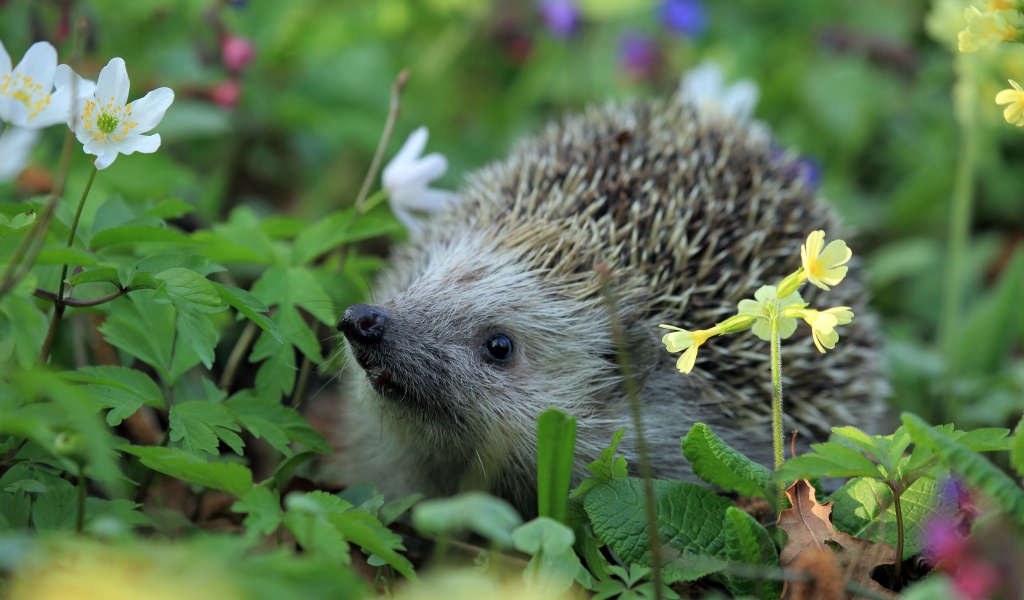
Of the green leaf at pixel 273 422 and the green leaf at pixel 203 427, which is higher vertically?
the green leaf at pixel 203 427

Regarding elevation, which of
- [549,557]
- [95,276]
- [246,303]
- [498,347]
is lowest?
[549,557]

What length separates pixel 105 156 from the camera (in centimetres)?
170

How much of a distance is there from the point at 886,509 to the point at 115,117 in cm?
158

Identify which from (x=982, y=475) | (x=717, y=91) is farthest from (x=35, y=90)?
(x=717, y=91)

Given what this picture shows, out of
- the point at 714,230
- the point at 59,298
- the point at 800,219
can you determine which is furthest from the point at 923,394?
the point at 59,298

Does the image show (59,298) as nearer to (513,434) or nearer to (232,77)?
(513,434)

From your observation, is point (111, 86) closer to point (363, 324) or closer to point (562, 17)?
point (363, 324)

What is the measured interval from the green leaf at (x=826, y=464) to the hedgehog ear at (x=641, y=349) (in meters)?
0.75

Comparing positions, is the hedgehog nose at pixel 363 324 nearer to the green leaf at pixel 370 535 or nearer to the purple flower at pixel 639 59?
the green leaf at pixel 370 535

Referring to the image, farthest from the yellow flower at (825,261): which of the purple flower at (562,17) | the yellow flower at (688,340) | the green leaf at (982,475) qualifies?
the purple flower at (562,17)

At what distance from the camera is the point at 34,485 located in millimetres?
1610

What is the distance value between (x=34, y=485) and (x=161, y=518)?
0.91 feet

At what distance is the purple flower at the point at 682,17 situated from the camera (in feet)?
13.6

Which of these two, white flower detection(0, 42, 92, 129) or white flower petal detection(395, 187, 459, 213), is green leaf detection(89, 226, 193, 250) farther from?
white flower petal detection(395, 187, 459, 213)
